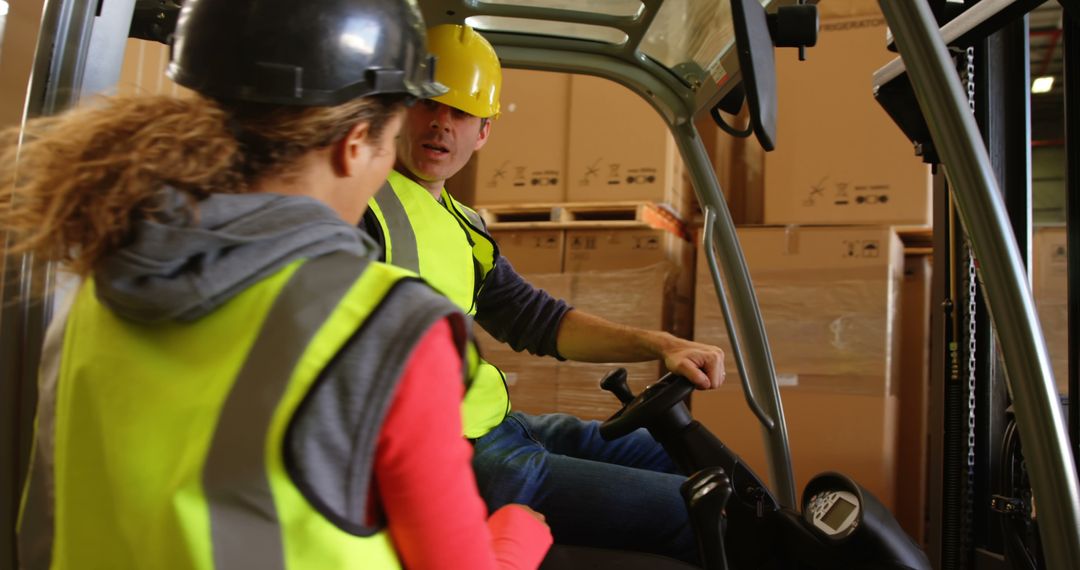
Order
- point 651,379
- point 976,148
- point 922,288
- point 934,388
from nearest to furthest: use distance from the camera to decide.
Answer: point 976,148 → point 934,388 → point 651,379 → point 922,288

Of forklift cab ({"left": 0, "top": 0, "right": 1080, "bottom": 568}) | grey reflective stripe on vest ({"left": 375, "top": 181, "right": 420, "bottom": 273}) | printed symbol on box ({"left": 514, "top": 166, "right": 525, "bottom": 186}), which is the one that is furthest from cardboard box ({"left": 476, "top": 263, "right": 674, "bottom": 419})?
forklift cab ({"left": 0, "top": 0, "right": 1080, "bottom": 568})

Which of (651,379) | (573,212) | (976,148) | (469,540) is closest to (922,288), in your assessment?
(651,379)

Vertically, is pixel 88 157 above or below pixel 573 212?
below

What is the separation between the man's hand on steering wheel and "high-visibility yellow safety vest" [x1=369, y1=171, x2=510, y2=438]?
0.37m

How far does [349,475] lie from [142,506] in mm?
180

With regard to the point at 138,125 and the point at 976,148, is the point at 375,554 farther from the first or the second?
the point at 976,148

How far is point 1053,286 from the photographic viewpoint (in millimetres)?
3689

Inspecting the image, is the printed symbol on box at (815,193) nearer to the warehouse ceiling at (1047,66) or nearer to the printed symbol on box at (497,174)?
the printed symbol on box at (497,174)

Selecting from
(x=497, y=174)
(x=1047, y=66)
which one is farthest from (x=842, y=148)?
(x=1047, y=66)

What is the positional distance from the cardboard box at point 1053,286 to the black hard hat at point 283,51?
312cm

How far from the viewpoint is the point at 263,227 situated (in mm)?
781

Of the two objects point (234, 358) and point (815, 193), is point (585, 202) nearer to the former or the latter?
point (815, 193)

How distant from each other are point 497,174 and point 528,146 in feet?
0.68

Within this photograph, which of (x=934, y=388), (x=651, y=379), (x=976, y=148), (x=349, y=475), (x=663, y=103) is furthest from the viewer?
(x=651, y=379)
